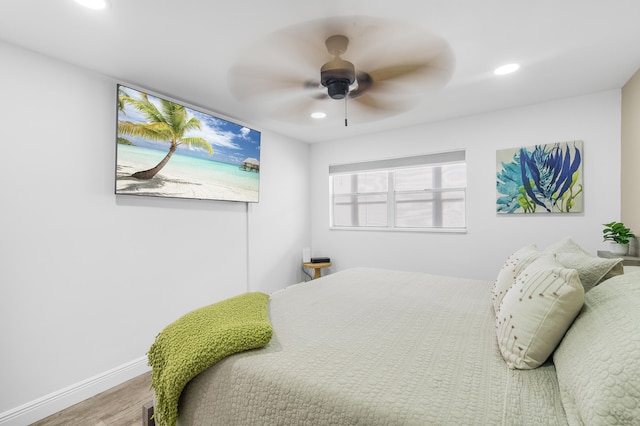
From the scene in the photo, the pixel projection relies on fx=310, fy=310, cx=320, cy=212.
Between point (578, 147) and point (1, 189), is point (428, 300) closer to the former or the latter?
point (578, 147)

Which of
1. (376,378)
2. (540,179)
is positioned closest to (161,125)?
(376,378)

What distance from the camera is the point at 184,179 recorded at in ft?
9.59

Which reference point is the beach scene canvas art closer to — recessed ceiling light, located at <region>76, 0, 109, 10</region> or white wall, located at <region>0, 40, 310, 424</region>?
white wall, located at <region>0, 40, 310, 424</region>

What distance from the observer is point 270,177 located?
4.05 metres

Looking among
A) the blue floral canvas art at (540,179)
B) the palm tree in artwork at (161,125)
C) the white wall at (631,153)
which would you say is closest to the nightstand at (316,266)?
the palm tree in artwork at (161,125)

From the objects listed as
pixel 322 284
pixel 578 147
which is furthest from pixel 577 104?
pixel 322 284

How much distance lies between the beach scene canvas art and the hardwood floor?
1.54 metres

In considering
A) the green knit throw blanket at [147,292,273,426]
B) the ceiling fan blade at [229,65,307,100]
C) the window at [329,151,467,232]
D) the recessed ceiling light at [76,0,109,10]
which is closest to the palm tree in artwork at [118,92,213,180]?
the ceiling fan blade at [229,65,307,100]

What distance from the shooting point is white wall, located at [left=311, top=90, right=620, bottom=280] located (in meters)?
2.89

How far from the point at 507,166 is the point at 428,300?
6.89 ft

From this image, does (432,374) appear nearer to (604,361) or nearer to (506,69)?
(604,361)

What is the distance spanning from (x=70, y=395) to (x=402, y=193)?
3791mm

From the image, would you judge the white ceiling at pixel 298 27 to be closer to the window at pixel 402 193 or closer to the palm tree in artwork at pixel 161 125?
the palm tree in artwork at pixel 161 125

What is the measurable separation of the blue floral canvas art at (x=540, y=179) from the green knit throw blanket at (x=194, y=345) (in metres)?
2.93
